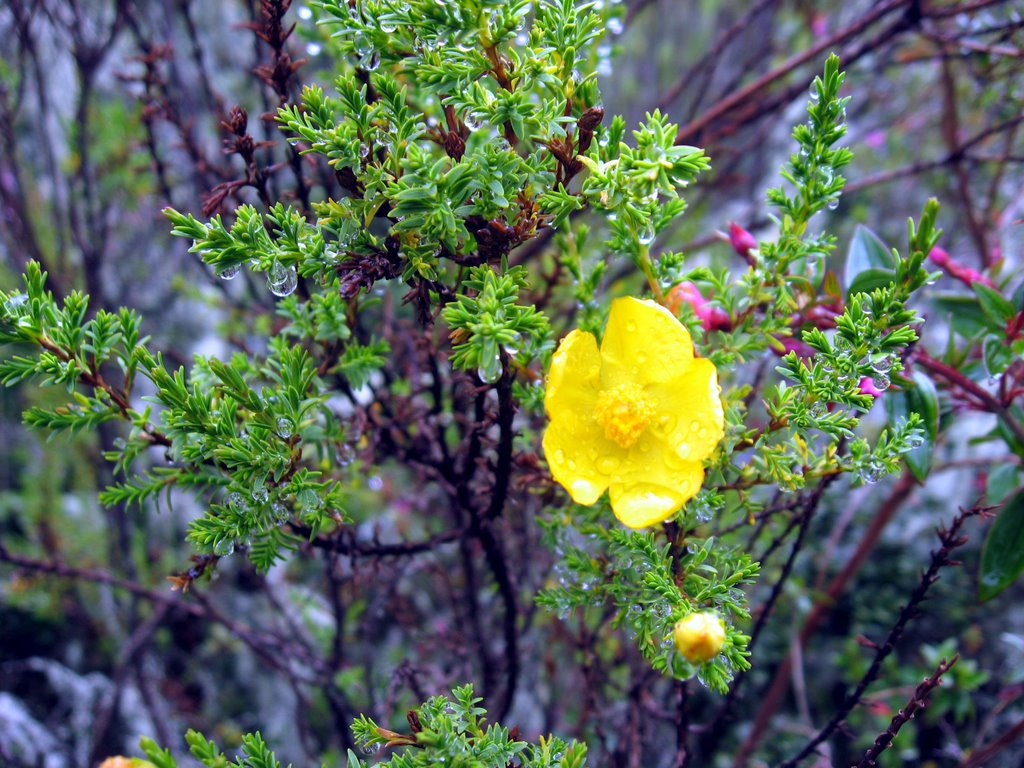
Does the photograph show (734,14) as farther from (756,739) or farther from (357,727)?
(357,727)

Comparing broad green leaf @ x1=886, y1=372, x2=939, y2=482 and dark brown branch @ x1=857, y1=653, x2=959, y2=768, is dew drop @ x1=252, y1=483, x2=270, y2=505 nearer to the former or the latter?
dark brown branch @ x1=857, y1=653, x2=959, y2=768

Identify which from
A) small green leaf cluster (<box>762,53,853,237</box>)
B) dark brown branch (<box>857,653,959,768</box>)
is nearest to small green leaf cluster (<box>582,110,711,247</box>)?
small green leaf cluster (<box>762,53,853,237</box>)

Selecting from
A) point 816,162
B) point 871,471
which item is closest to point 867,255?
point 816,162

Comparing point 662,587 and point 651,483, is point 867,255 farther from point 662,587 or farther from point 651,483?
point 662,587

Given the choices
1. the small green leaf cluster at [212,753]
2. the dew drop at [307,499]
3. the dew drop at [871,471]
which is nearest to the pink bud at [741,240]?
the dew drop at [871,471]

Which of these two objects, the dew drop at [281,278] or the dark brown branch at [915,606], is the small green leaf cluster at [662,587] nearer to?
the dark brown branch at [915,606]

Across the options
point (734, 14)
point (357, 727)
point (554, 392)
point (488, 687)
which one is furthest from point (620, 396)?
point (734, 14)
